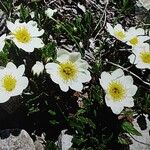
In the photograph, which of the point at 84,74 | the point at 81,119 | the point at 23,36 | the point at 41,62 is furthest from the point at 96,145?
the point at 23,36

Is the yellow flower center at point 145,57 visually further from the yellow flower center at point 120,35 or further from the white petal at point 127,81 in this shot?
the white petal at point 127,81

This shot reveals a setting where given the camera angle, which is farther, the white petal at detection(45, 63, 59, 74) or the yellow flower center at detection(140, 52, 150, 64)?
the yellow flower center at detection(140, 52, 150, 64)

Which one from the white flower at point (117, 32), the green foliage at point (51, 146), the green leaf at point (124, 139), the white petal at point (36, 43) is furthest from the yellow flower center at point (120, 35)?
the green foliage at point (51, 146)

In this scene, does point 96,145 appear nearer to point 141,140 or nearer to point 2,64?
point 141,140

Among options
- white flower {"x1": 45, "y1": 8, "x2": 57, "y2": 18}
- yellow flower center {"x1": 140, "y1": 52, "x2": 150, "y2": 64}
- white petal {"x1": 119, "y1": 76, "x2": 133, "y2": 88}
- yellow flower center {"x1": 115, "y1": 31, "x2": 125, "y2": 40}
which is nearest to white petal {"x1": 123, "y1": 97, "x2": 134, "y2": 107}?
white petal {"x1": 119, "y1": 76, "x2": 133, "y2": 88}

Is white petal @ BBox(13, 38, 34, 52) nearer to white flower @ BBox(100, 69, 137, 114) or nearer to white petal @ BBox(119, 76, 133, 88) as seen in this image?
white flower @ BBox(100, 69, 137, 114)
